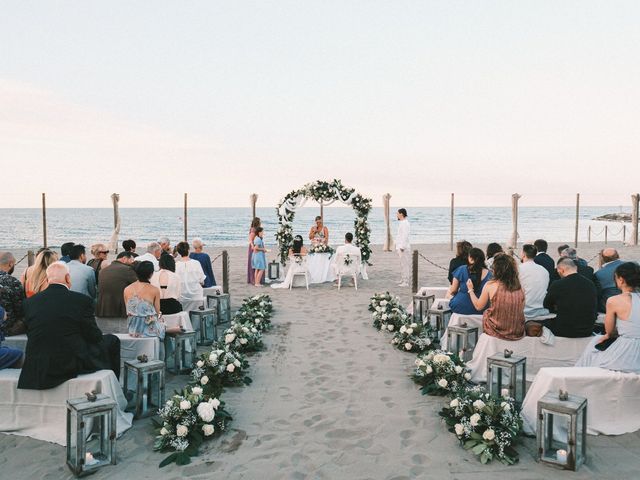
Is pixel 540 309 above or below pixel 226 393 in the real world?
above

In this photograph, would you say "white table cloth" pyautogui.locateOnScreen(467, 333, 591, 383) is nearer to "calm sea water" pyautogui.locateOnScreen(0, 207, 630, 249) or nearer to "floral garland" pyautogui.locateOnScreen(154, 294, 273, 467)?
"floral garland" pyautogui.locateOnScreen(154, 294, 273, 467)

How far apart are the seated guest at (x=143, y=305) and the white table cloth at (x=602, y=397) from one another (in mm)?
4302

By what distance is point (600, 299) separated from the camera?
6.91 m

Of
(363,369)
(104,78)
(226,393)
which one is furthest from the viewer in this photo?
(104,78)

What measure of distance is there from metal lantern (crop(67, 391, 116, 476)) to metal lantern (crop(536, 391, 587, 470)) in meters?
3.55

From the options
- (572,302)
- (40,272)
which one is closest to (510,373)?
(572,302)

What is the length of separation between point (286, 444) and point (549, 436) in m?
2.26

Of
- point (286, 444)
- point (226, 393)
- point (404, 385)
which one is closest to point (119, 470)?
point (286, 444)

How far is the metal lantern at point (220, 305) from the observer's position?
884cm

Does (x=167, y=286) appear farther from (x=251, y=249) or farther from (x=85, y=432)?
(x=251, y=249)

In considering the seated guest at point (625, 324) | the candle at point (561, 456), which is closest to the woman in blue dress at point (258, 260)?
the seated guest at point (625, 324)

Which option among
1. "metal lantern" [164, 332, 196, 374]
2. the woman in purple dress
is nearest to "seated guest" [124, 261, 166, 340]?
"metal lantern" [164, 332, 196, 374]

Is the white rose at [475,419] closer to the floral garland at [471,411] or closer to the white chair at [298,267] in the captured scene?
the floral garland at [471,411]

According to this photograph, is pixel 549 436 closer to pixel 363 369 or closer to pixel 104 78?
pixel 363 369
